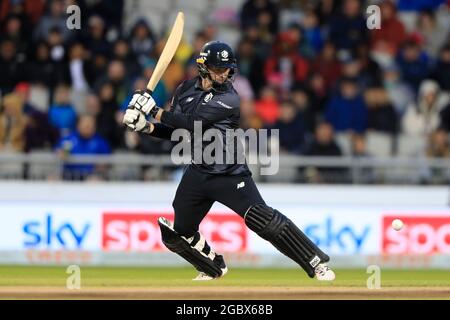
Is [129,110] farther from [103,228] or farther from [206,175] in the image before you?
[103,228]

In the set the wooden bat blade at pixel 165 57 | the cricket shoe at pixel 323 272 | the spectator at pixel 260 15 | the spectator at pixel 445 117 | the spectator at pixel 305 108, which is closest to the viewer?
the wooden bat blade at pixel 165 57

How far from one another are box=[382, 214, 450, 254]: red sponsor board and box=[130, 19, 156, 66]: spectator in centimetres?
450

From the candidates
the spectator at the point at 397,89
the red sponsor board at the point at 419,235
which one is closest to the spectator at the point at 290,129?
the spectator at the point at 397,89

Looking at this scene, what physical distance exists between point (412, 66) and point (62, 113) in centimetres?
511

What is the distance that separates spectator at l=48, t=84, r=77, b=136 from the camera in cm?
1670

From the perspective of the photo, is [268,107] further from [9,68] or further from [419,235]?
[9,68]

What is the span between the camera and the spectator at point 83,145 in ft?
52.6

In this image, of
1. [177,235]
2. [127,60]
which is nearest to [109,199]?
[127,60]

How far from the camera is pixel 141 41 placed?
17.7m

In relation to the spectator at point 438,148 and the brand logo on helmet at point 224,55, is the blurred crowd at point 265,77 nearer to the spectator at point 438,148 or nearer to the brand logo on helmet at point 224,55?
the spectator at point 438,148

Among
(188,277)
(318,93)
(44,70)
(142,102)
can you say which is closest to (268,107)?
(318,93)

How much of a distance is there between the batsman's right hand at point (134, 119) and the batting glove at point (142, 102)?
39 mm

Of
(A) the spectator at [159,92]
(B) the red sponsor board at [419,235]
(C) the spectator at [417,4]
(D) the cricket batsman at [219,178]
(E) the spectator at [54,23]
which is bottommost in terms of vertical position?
(B) the red sponsor board at [419,235]
